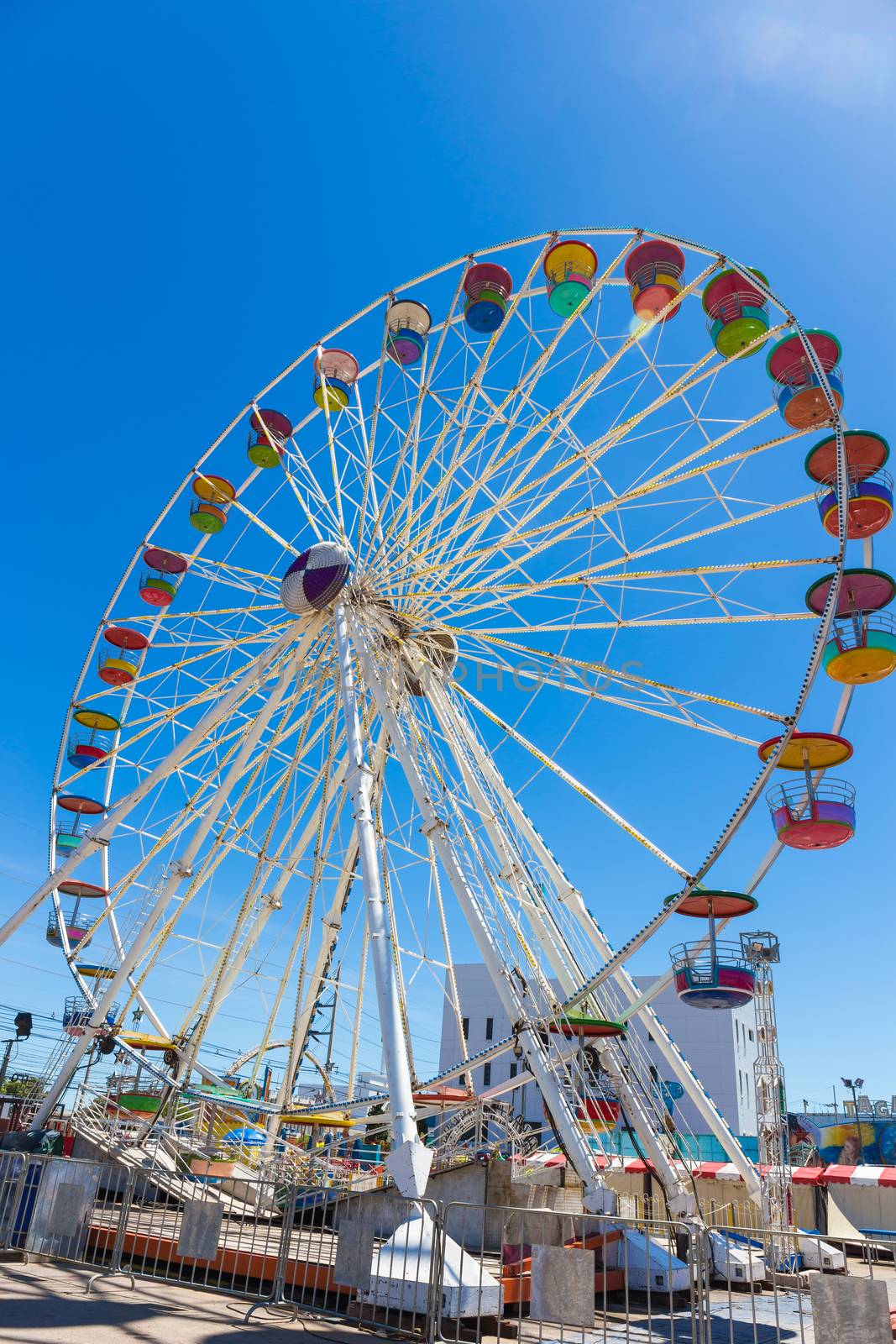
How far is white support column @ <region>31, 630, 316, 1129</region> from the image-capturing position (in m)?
14.6

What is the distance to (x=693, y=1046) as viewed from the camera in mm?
45812

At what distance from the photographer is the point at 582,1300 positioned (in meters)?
6.78

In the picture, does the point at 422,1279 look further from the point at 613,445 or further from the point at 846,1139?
the point at 846,1139

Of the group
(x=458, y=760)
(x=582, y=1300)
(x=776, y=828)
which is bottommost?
(x=582, y=1300)

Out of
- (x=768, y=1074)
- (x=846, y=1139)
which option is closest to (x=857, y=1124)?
(x=846, y=1139)

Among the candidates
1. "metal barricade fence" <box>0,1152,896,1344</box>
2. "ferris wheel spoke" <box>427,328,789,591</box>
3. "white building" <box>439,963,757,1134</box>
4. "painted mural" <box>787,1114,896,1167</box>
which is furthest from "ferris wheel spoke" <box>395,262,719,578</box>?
"painted mural" <box>787,1114,896,1167</box>

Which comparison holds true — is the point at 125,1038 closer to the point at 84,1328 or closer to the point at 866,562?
the point at 84,1328

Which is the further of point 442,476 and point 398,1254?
point 442,476

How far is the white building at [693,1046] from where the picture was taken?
146 feet

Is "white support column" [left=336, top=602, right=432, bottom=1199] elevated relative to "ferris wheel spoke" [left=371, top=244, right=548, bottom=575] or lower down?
lower down

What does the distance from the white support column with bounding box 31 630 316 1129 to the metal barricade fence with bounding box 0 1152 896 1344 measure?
268 centimetres

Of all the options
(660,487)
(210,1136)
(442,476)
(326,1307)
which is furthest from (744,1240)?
(442,476)

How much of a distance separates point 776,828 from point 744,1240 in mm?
6369

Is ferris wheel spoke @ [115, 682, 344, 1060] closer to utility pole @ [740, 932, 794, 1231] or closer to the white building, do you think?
utility pole @ [740, 932, 794, 1231]
